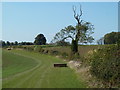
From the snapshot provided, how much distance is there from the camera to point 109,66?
49.9 ft

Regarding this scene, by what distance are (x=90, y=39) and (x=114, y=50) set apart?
46228 millimetres

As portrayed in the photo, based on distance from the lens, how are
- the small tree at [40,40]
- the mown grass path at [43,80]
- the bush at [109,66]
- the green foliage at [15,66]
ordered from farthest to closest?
the small tree at [40,40]
the green foliage at [15,66]
the mown grass path at [43,80]
the bush at [109,66]

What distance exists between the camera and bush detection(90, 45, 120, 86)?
47.9ft

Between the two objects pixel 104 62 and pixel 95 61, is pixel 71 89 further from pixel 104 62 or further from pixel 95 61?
pixel 95 61

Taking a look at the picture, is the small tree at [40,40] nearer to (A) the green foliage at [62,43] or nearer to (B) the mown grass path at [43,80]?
(A) the green foliage at [62,43]

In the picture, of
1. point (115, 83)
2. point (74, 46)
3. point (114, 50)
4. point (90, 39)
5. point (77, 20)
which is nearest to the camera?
point (115, 83)

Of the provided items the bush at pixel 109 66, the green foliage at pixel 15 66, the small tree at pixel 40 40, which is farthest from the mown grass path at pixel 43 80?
the small tree at pixel 40 40

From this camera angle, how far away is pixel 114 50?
1567cm

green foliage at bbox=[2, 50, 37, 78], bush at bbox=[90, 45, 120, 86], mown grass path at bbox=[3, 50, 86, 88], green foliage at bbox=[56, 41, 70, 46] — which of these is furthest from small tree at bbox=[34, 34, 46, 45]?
bush at bbox=[90, 45, 120, 86]

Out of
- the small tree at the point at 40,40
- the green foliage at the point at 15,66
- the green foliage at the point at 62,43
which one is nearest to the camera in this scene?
the green foliage at the point at 15,66

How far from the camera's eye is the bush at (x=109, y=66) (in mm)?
14600

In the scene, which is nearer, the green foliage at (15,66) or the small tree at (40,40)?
the green foliage at (15,66)

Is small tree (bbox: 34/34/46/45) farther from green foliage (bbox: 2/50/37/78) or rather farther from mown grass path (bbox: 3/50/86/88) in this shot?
mown grass path (bbox: 3/50/86/88)

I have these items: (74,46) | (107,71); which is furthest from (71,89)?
(74,46)
